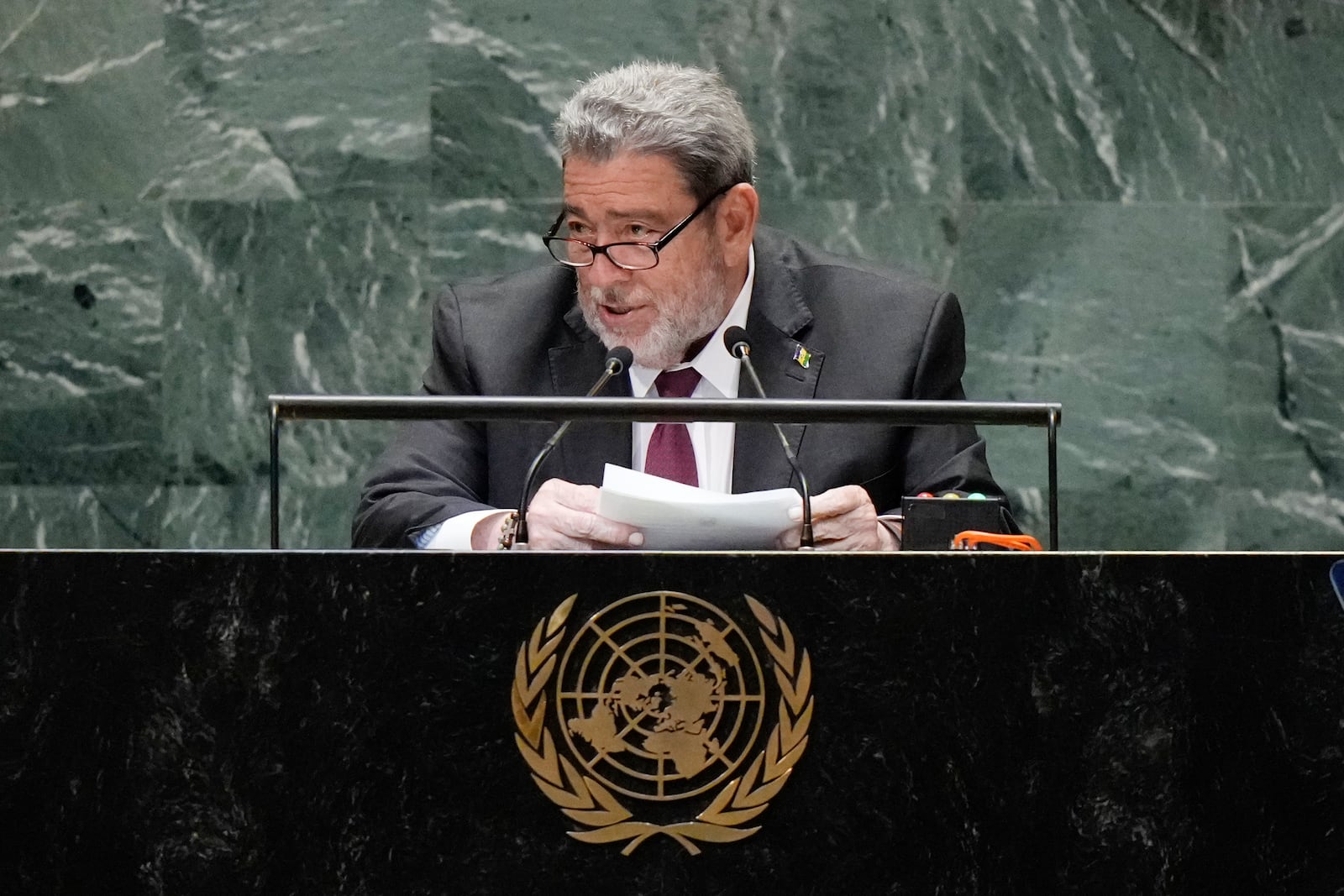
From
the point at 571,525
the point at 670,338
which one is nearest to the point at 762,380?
the point at 670,338

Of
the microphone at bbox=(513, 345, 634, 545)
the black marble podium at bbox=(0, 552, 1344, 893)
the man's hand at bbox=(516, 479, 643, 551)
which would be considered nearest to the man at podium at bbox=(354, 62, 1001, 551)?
the man's hand at bbox=(516, 479, 643, 551)

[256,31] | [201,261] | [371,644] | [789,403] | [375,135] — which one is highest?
[256,31]

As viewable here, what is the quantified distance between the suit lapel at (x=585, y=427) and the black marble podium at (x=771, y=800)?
1252 mm

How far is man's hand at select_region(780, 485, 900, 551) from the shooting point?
2.37 meters

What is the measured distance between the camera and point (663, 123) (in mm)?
2805

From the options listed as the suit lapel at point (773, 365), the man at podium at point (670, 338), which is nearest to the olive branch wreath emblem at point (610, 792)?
the man at podium at point (670, 338)

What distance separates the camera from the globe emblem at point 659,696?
1.61 m

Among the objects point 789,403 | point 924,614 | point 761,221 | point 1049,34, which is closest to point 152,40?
point 761,221

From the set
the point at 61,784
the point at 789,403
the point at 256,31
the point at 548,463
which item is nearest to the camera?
the point at 61,784

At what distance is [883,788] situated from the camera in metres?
1.63

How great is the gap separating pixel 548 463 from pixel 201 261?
1632mm

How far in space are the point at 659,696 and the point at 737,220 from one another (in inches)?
59.5

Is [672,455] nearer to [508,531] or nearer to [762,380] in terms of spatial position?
[762,380]

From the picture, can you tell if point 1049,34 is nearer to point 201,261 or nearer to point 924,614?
point 201,261
